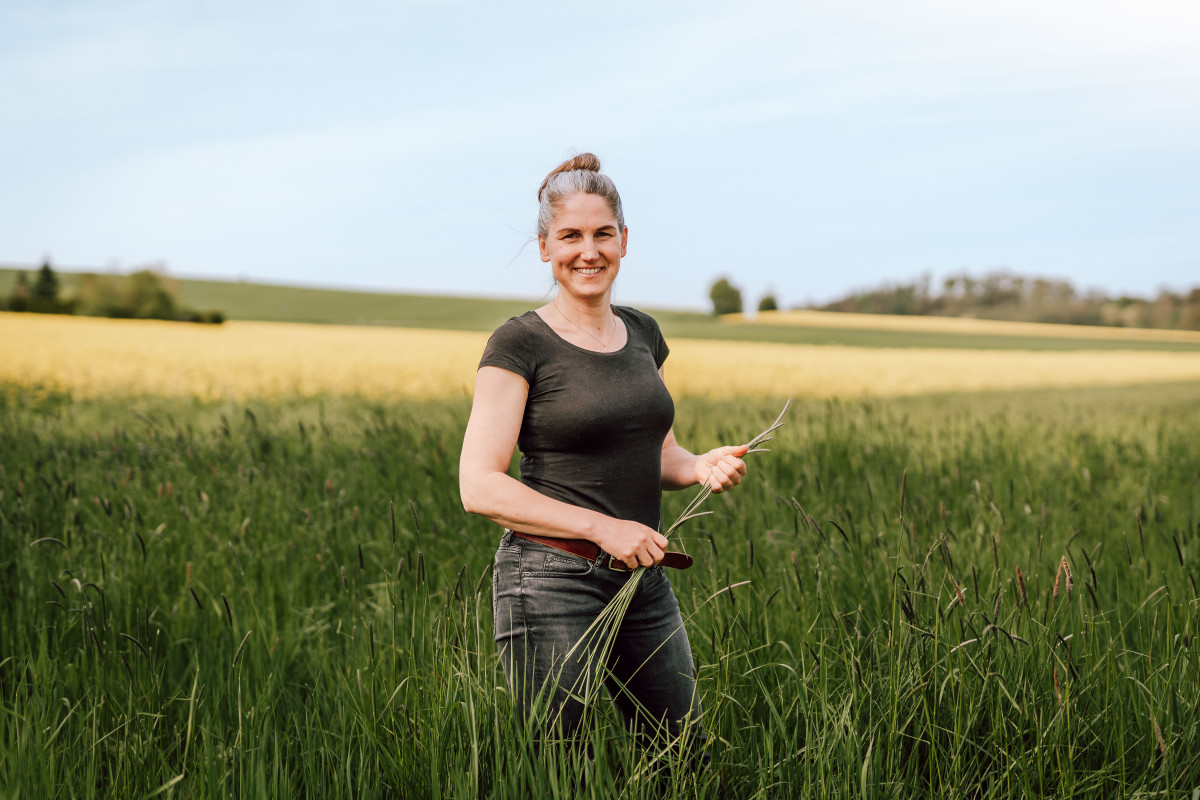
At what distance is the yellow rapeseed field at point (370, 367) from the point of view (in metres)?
15.0

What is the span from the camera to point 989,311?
192 ft

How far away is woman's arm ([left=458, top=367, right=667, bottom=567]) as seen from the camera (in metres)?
1.91

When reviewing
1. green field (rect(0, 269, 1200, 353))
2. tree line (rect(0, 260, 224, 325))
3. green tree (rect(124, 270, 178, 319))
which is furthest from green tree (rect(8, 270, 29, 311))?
green tree (rect(124, 270, 178, 319))

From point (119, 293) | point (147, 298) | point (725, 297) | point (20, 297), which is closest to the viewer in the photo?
point (20, 297)

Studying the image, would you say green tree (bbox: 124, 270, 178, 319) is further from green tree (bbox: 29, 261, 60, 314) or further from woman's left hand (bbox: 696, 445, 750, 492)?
woman's left hand (bbox: 696, 445, 750, 492)

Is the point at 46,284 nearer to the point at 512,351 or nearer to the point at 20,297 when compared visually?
the point at 20,297

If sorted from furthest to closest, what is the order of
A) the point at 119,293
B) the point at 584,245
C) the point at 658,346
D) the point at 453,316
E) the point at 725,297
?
the point at 725,297
the point at 453,316
the point at 119,293
the point at 658,346
the point at 584,245

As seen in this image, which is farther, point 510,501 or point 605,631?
point 605,631

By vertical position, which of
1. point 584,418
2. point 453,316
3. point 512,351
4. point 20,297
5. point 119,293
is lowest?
point 584,418

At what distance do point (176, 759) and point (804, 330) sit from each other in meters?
46.3

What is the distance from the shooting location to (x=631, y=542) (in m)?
1.90

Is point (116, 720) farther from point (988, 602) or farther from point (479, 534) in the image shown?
point (988, 602)

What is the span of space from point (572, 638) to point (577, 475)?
15.5 inches

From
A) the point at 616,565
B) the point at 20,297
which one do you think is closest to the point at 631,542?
the point at 616,565
